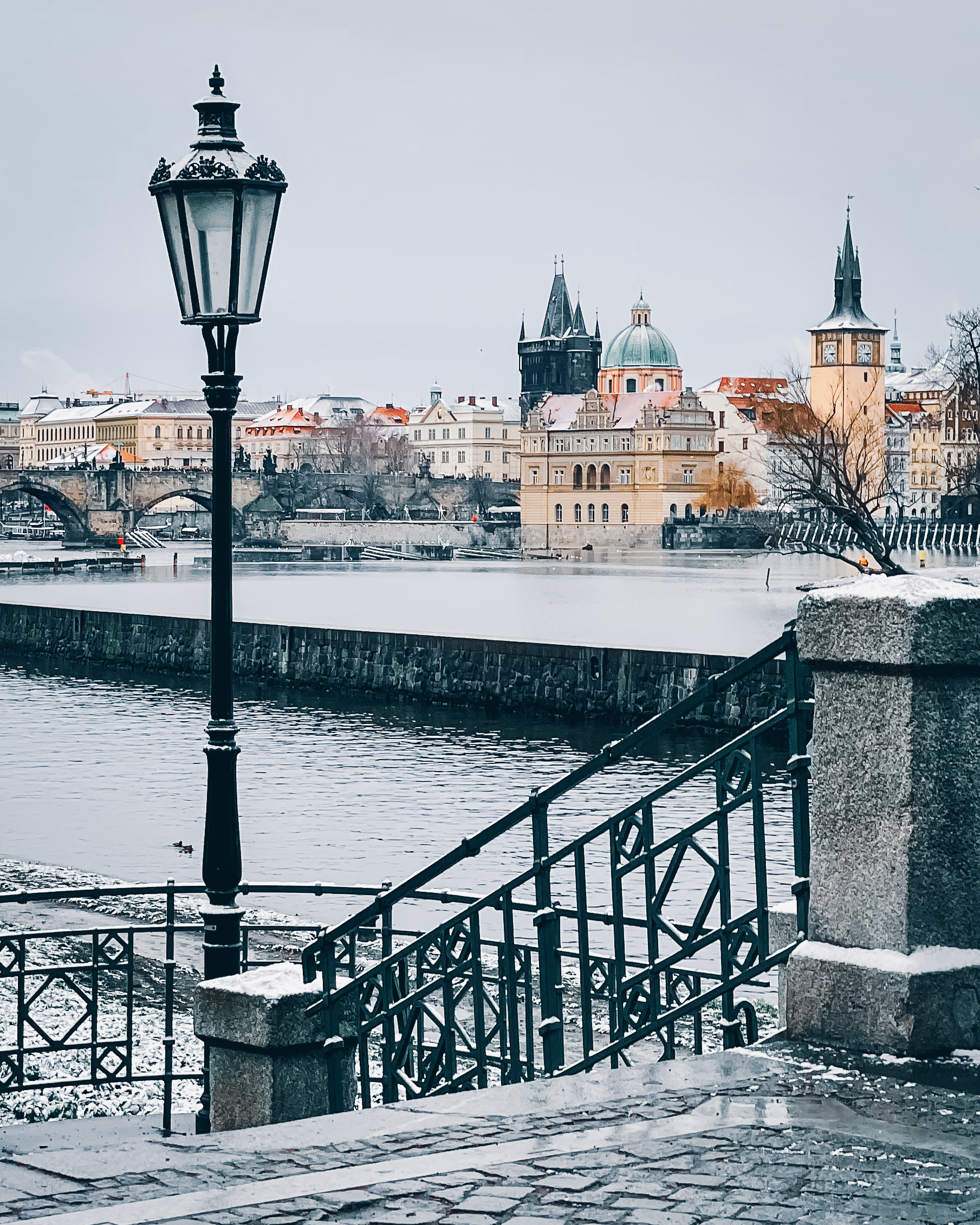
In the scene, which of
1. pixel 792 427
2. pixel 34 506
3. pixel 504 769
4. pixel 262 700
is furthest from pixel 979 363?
pixel 34 506

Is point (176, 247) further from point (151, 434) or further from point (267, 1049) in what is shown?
point (151, 434)

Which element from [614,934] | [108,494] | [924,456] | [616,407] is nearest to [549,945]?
[614,934]

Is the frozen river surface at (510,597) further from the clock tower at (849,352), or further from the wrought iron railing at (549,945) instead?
the wrought iron railing at (549,945)

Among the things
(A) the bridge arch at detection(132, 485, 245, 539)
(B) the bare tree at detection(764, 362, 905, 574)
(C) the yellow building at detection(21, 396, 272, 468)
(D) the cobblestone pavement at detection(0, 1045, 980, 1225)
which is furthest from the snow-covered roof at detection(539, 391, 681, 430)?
(D) the cobblestone pavement at detection(0, 1045, 980, 1225)

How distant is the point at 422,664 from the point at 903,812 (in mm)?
30948

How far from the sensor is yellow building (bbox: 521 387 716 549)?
128375 mm

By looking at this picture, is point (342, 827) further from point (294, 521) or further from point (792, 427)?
point (294, 521)

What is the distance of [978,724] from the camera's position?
4660mm

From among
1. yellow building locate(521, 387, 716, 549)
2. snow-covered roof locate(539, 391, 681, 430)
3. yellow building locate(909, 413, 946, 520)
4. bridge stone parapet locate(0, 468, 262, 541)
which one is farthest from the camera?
snow-covered roof locate(539, 391, 681, 430)

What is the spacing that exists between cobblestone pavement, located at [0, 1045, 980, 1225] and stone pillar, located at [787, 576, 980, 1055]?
0.15 meters

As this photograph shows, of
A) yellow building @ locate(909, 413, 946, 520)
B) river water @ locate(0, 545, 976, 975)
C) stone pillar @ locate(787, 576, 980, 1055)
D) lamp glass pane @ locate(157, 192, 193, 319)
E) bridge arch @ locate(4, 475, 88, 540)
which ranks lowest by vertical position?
river water @ locate(0, 545, 976, 975)

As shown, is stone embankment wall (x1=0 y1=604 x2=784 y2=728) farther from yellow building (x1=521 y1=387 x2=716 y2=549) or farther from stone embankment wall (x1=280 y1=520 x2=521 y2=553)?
yellow building (x1=521 y1=387 x2=716 y2=549)

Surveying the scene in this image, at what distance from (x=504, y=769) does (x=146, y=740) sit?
22.9ft

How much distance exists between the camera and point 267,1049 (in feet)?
17.3
